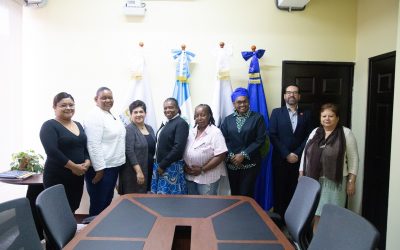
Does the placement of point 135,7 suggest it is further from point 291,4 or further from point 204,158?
point 204,158

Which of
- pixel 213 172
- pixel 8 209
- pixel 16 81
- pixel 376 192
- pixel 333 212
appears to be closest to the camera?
pixel 8 209

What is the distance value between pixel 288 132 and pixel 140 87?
5.90 feet

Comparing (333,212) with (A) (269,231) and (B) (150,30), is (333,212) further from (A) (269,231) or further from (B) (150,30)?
(B) (150,30)

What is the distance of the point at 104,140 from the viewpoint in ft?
8.77

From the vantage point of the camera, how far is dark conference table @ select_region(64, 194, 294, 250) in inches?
53.8

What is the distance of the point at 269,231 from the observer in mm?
1528

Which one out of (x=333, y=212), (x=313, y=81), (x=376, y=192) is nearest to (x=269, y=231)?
(x=333, y=212)

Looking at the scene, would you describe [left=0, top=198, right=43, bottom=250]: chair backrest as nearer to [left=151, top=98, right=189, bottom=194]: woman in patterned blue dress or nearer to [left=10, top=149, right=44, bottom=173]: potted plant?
[left=151, top=98, right=189, bottom=194]: woman in patterned blue dress

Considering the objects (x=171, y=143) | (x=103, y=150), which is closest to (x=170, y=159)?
(x=171, y=143)

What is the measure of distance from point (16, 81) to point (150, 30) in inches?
68.5

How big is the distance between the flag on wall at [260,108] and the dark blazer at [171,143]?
3.60 feet

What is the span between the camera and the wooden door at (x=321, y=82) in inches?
143

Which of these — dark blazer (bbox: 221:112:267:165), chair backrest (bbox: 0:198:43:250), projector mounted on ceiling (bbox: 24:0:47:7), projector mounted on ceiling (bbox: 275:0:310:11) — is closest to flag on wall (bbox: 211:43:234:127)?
dark blazer (bbox: 221:112:267:165)

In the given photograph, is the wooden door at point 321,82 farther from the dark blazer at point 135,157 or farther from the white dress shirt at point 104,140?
the white dress shirt at point 104,140
